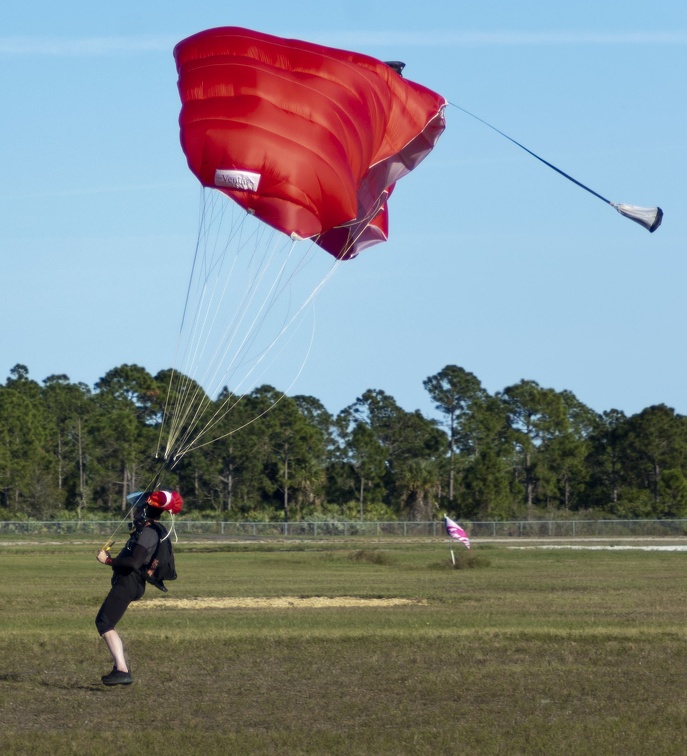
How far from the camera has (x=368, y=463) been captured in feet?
297

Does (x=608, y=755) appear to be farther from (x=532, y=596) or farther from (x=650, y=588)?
(x=650, y=588)

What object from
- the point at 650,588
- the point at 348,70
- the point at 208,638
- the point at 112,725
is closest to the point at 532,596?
the point at 650,588

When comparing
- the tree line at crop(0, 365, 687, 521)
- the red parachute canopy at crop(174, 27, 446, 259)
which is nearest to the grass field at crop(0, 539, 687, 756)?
the red parachute canopy at crop(174, 27, 446, 259)

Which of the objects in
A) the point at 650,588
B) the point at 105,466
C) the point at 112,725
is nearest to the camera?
the point at 112,725

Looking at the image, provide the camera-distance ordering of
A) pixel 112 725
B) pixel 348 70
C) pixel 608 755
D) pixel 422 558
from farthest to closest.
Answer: pixel 422 558
pixel 348 70
pixel 112 725
pixel 608 755

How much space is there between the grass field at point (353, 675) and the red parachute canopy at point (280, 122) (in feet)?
17.2

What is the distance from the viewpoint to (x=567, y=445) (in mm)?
97250

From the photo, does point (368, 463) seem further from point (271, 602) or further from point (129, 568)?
point (129, 568)

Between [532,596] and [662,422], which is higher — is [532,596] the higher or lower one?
the lower one

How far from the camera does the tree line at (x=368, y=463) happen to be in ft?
275

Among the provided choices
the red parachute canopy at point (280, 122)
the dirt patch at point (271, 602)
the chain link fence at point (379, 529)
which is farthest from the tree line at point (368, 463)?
the red parachute canopy at point (280, 122)

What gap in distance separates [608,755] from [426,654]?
5047 mm

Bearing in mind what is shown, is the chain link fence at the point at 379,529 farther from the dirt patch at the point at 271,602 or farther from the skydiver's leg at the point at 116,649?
the skydiver's leg at the point at 116,649

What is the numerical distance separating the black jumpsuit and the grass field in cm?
70
